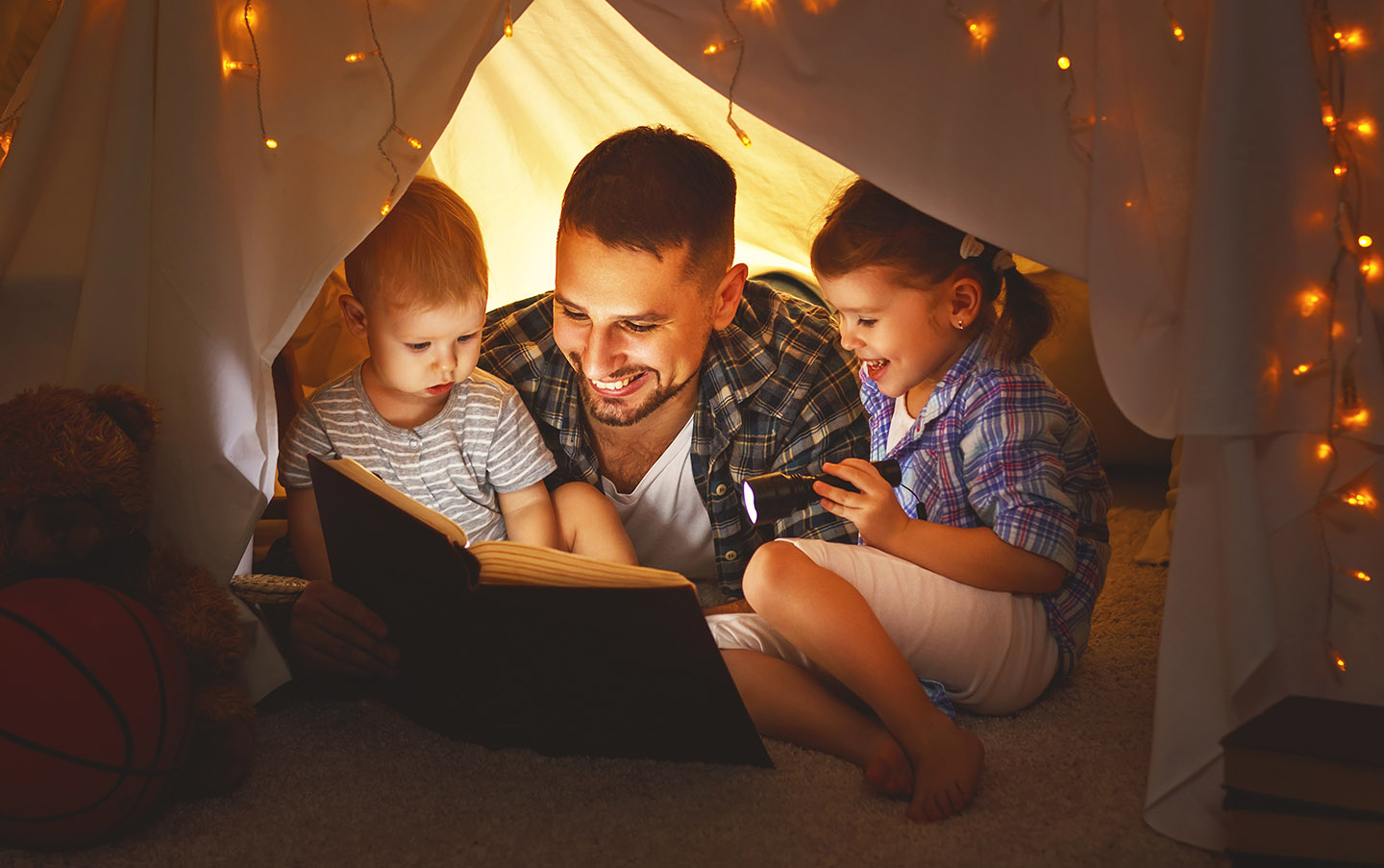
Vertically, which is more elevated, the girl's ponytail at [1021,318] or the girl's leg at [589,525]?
the girl's ponytail at [1021,318]

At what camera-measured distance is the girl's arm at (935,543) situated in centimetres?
117

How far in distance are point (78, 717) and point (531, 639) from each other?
16.0 inches

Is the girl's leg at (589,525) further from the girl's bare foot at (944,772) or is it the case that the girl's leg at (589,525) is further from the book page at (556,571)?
the girl's bare foot at (944,772)

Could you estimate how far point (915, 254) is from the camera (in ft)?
4.24

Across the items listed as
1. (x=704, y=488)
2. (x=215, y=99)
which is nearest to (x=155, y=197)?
(x=215, y=99)

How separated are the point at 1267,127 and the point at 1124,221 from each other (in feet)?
0.46

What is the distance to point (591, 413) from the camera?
153 centimetres

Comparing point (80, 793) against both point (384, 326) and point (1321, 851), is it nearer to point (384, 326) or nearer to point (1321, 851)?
point (384, 326)

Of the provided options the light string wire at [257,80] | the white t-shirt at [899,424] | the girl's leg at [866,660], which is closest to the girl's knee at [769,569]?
the girl's leg at [866,660]

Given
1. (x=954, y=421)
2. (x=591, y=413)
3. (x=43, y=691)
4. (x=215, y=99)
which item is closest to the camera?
(x=43, y=691)

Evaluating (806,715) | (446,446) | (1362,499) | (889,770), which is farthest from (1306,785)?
(446,446)

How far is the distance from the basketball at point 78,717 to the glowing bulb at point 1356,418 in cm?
114

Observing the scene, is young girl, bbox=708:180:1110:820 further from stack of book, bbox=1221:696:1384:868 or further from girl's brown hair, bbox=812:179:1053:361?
stack of book, bbox=1221:696:1384:868

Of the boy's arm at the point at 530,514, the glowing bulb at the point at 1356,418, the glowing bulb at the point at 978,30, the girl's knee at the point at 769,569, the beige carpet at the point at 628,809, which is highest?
the glowing bulb at the point at 978,30
